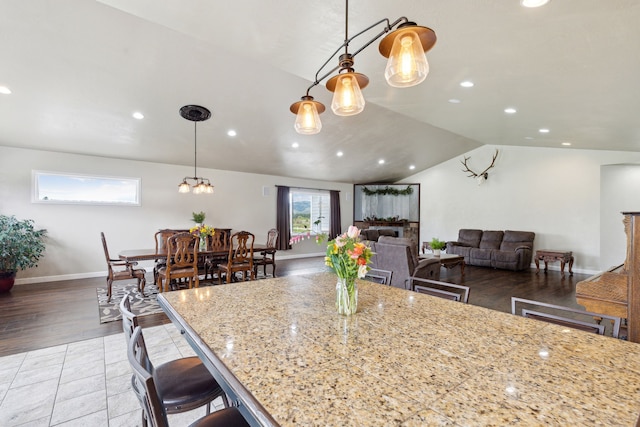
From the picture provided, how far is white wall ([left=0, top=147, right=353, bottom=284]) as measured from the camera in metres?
5.60

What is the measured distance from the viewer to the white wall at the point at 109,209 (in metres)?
5.60

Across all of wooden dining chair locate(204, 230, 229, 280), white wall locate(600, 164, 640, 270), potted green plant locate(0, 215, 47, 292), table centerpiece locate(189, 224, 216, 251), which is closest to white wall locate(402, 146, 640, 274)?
white wall locate(600, 164, 640, 270)

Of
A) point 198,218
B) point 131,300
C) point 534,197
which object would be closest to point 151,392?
point 131,300

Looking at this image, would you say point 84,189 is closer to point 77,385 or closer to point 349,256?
point 77,385

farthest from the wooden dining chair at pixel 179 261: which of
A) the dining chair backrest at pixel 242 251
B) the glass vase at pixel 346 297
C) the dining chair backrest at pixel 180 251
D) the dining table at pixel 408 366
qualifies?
the glass vase at pixel 346 297

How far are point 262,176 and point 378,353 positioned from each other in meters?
7.91

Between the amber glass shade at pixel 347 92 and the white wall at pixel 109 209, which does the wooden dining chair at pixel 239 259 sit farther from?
the amber glass shade at pixel 347 92

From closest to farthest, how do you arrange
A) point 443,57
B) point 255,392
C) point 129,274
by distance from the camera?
point 255,392 < point 443,57 < point 129,274

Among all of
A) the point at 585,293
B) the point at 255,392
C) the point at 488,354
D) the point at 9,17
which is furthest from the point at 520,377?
the point at 9,17

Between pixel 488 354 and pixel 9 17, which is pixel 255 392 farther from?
pixel 9 17

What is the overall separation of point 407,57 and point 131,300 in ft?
16.0

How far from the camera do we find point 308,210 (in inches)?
386

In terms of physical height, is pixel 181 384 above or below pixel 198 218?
below

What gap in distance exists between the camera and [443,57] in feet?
9.37
